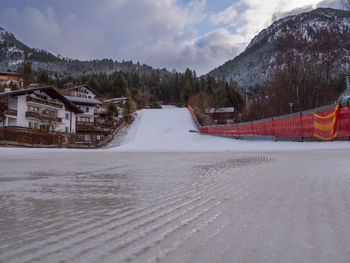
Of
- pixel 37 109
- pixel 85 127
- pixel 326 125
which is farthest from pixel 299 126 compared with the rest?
pixel 85 127

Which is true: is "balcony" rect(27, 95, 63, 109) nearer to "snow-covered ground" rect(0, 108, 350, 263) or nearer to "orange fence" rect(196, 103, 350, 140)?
"orange fence" rect(196, 103, 350, 140)

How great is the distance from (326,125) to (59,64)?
612 ft

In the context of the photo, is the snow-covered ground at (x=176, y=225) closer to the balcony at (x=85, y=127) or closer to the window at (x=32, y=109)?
the window at (x=32, y=109)

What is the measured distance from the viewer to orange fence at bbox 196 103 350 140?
8253 millimetres

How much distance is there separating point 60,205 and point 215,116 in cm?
6126

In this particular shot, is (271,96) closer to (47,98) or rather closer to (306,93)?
(306,93)

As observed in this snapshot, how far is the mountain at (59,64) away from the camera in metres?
155

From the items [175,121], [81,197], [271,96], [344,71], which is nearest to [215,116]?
[175,121]

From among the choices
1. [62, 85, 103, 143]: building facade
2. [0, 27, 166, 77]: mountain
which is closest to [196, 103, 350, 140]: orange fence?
[62, 85, 103, 143]: building facade

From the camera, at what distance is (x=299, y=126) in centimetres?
1060

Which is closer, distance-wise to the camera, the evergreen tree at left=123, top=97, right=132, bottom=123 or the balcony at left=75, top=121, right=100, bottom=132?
the evergreen tree at left=123, top=97, right=132, bottom=123

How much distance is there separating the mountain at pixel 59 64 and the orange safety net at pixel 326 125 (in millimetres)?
144199

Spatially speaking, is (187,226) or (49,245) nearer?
(49,245)

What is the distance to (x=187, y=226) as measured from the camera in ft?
2.08
